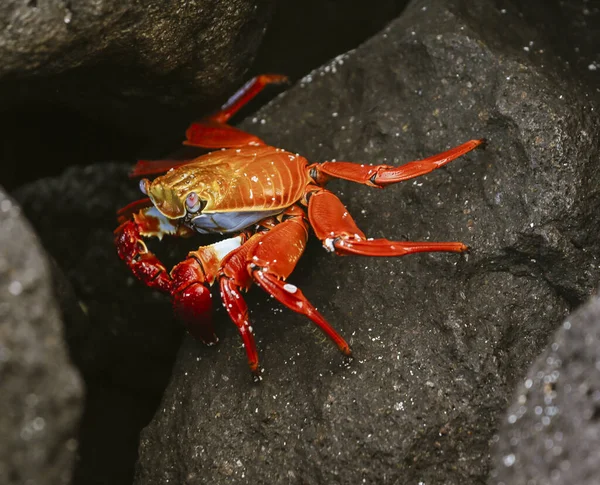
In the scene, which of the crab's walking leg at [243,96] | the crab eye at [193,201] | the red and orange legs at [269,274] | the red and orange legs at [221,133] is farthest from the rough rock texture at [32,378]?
the crab's walking leg at [243,96]

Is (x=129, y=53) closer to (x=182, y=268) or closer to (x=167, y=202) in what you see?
(x=167, y=202)

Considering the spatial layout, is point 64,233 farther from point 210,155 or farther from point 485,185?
point 485,185

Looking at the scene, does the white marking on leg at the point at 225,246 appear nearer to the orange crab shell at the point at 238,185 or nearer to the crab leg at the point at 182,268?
the crab leg at the point at 182,268

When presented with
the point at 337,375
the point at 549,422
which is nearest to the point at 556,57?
the point at 337,375

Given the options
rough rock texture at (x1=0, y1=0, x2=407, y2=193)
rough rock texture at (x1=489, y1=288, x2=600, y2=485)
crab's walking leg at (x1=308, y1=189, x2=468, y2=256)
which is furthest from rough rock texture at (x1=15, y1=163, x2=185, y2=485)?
rough rock texture at (x1=489, y1=288, x2=600, y2=485)

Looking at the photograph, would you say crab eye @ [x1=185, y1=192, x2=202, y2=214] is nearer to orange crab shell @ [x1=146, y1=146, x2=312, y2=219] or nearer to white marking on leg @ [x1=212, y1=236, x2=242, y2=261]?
orange crab shell @ [x1=146, y1=146, x2=312, y2=219]

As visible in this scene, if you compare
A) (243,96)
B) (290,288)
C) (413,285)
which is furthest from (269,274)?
(243,96)
